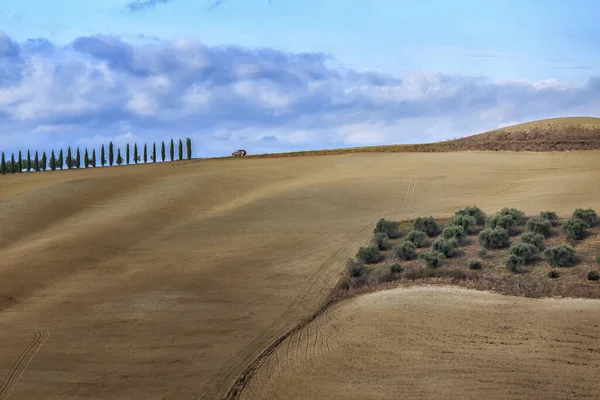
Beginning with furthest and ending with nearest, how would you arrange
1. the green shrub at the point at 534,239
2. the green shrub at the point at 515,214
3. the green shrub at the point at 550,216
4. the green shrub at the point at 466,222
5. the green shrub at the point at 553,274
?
the green shrub at the point at 515,214 < the green shrub at the point at 466,222 < the green shrub at the point at 550,216 < the green shrub at the point at 534,239 < the green shrub at the point at 553,274

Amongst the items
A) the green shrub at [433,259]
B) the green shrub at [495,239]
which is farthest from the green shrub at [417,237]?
the green shrub at [495,239]

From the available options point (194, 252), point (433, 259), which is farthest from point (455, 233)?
point (194, 252)

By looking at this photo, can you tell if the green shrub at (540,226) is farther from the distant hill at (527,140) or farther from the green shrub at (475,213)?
the distant hill at (527,140)

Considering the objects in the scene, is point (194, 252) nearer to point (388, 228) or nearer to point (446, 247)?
point (388, 228)

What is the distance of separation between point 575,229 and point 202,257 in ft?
46.1

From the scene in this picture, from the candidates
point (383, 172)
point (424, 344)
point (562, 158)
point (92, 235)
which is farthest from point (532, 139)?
point (424, 344)

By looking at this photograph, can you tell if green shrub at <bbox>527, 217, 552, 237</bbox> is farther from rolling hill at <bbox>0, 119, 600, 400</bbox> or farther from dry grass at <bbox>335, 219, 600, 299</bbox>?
rolling hill at <bbox>0, 119, 600, 400</bbox>

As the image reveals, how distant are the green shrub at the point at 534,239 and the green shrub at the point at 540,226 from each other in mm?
1085

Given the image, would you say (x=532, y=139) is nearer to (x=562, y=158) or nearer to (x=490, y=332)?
(x=562, y=158)

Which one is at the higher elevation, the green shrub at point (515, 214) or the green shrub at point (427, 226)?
the green shrub at point (515, 214)

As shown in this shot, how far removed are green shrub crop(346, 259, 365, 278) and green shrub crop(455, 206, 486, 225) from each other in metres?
5.97

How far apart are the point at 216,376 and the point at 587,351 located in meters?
9.94

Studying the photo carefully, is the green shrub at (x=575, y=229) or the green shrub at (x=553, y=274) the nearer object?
the green shrub at (x=553, y=274)

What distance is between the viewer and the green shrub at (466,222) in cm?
3155
